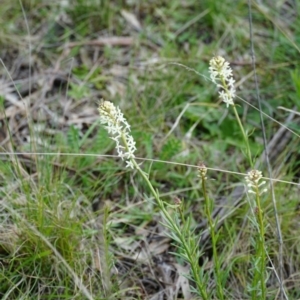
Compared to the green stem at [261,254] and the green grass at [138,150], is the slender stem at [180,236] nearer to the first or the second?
the green grass at [138,150]

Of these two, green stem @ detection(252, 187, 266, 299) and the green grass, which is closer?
green stem @ detection(252, 187, 266, 299)

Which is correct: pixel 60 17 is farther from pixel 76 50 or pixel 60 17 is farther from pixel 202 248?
pixel 202 248

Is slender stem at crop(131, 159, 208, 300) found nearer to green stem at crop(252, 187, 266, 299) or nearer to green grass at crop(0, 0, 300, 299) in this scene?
green grass at crop(0, 0, 300, 299)

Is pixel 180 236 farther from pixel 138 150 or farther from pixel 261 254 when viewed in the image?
pixel 138 150

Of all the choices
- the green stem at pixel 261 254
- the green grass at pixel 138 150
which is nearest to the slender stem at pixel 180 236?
the green grass at pixel 138 150

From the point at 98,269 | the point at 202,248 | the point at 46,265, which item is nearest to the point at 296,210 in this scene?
the point at 202,248

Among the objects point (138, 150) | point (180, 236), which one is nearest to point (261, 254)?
point (180, 236)

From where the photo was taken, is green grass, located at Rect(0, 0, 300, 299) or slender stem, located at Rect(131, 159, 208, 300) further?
green grass, located at Rect(0, 0, 300, 299)

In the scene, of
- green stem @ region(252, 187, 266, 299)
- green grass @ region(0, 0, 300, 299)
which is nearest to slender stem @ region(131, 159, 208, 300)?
green grass @ region(0, 0, 300, 299)
